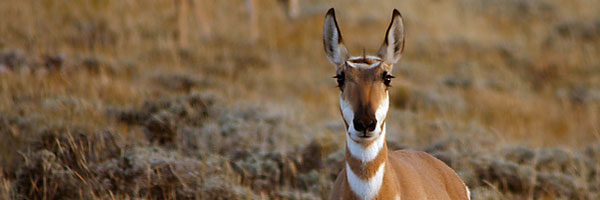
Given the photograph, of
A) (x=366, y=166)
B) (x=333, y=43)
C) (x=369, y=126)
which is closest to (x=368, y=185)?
(x=366, y=166)

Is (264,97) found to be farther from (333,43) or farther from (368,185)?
(368,185)

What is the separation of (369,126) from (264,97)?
628cm

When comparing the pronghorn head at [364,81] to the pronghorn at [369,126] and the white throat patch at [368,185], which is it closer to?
the pronghorn at [369,126]

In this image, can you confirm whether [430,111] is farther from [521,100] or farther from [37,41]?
[37,41]

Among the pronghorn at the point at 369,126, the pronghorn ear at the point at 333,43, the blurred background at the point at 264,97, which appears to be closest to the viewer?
the pronghorn at the point at 369,126

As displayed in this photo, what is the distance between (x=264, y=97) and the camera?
9.17 metres

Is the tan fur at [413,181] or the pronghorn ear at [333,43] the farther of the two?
the pronghorn ear at [333,43]

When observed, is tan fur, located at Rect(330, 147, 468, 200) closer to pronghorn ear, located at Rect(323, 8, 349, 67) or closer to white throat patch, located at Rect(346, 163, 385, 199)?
white throat patch, located at Rect(346, 163, 385, 199)

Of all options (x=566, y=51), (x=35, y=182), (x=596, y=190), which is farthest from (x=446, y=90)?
(x=35, y=182)

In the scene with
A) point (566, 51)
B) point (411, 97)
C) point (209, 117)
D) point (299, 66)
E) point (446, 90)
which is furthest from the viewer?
point (566, 51)

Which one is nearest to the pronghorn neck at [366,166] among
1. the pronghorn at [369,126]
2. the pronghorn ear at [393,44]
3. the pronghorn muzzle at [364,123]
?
the pronghorn at [369,126]

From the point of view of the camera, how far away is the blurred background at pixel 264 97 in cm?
539

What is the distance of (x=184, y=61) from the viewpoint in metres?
11.0

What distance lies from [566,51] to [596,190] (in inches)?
317
